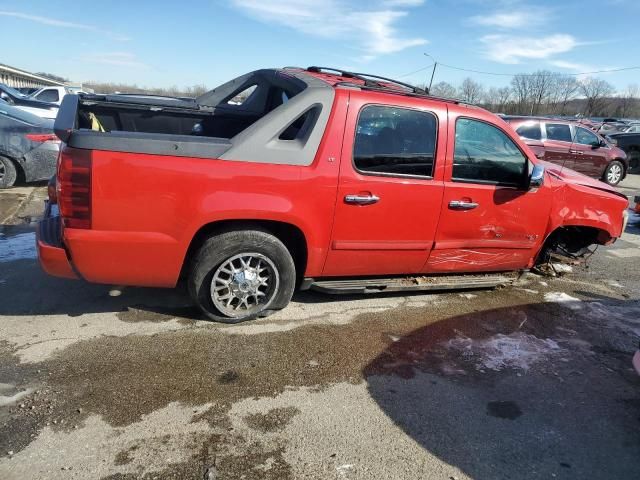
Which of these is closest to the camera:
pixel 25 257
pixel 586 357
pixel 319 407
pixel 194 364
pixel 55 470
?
pixel 55 470

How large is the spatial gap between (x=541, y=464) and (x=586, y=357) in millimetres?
1531

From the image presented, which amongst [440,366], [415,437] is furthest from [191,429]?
[440,366]

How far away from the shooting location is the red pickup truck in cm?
315

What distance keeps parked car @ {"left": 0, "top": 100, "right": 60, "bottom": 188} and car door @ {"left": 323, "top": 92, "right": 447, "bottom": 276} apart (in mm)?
5794

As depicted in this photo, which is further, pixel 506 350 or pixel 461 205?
pixel 461 205

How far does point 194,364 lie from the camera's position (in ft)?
10.4

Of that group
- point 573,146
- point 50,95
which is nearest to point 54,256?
point 573,146

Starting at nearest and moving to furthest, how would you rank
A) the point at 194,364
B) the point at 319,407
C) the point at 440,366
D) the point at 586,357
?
1. the point at 319,407
2. the point at 194,364
3. the point at 440,366
4. the point at 586,357

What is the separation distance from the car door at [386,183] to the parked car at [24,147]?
19.0 feet

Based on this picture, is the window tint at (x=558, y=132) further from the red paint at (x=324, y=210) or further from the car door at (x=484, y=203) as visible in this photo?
the car door at (x=484, y=203)

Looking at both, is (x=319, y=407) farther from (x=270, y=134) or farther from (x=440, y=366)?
(x=270, y=134)

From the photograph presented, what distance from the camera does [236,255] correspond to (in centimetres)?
354

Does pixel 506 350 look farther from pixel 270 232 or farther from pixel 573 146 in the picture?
pixel 573 146

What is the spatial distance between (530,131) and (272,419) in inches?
460
